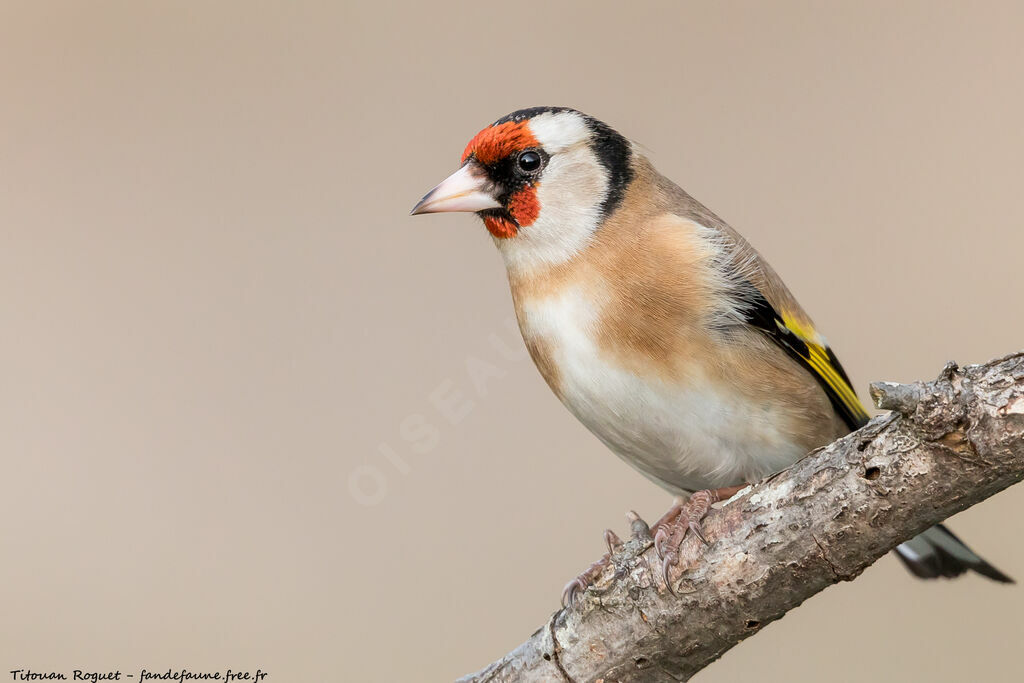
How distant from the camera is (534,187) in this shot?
259 cm

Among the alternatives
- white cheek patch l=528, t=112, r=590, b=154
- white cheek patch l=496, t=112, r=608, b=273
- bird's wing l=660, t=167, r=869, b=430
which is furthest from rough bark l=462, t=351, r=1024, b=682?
white cheek patch l=528, t=112, r=590, b=154

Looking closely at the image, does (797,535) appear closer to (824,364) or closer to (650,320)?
(650,320)

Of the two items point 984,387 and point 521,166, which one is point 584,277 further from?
point 984,387

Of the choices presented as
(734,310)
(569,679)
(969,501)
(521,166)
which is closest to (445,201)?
(521,166)

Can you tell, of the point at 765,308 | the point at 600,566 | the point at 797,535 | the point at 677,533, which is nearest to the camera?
the point at 797,535

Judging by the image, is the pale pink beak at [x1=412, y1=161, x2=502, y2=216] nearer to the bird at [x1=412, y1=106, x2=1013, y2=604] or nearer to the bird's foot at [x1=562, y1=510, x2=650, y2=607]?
the bird at [x1=412, y1=106, x2=1013, y2=604]

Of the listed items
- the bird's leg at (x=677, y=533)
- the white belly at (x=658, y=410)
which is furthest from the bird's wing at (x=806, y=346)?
the bird's leg at (x=677, y=533)

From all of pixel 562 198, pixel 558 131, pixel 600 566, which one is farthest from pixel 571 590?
pixel 558 131

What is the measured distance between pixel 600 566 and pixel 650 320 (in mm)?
563

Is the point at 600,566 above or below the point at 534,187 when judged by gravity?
below

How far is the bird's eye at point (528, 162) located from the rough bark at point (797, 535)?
103 centimetres

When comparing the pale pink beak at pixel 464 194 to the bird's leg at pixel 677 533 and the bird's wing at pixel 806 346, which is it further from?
the bird's leg at pixel 677 533

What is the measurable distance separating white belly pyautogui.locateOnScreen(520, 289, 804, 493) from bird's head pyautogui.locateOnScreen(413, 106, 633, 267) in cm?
18

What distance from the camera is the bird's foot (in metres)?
2.09
